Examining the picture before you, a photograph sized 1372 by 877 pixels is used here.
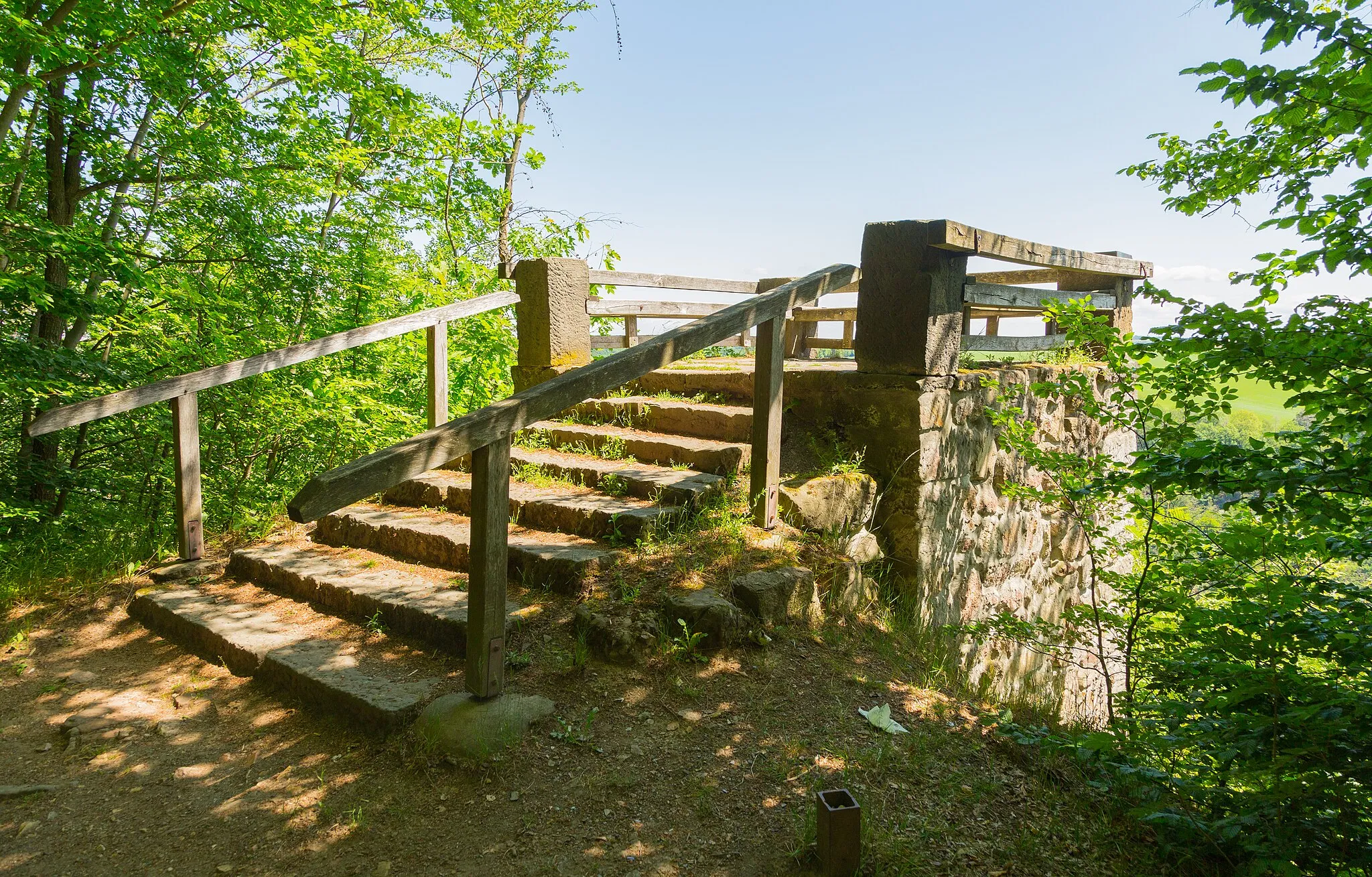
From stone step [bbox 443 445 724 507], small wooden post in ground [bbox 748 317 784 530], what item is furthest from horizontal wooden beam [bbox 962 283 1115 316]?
stone step [bbox 443 445 724 507]

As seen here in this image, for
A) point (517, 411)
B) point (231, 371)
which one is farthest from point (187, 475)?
point (517, 411)

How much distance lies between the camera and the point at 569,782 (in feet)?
7.77

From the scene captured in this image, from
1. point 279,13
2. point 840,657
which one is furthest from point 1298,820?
point 279,13

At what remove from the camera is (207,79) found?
21.6ft

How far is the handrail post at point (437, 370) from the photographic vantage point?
199 inches

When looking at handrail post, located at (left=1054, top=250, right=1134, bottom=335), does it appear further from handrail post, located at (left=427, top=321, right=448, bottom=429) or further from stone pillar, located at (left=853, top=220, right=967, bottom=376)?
handrail post, located at (left=427, top=321, right=448, bottom=429)

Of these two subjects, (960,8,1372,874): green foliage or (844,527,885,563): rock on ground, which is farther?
(844,527,885,563): rock on ground

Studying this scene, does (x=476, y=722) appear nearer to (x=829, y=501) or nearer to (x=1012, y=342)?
(x=829, y=501)

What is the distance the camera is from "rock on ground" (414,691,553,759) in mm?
2463

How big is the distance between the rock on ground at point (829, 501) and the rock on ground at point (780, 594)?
52cm

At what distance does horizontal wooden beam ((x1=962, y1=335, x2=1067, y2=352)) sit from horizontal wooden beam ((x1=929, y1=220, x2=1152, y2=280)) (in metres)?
0.51

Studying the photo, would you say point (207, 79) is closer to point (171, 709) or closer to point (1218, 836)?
point (171, 709)

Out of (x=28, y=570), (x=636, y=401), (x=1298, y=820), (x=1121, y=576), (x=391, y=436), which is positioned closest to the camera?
(x=1298, y=820)

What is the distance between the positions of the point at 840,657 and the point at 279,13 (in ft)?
23.9
